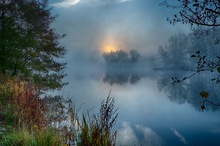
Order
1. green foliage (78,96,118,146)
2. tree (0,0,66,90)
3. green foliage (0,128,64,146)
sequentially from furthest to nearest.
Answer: tree (0,0,66,90) → green foliage (0,128,64,146) → green foliage (78,96,118,146)

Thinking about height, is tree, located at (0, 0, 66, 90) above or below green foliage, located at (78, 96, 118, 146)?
above

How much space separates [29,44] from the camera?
57.0ft

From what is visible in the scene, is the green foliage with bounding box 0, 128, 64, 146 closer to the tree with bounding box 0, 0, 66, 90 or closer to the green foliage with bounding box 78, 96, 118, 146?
the green foliage with bounding box 78, 96, 118, 146

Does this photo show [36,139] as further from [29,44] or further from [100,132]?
[29,44]

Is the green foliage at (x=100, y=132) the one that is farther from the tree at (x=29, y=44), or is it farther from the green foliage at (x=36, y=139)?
the tree at (x=29, y=44)

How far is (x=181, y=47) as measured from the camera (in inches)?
4461

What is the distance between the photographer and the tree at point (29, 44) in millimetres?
17259

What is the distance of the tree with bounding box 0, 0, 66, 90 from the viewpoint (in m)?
17.3

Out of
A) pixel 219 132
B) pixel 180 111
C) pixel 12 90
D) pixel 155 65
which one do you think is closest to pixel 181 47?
pixel 155 65

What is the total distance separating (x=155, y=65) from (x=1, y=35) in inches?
6726

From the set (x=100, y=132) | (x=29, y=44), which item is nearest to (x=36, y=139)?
(x=100, y=132)

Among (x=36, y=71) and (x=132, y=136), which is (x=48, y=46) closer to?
(x=36, y=71)

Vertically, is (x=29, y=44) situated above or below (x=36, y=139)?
above

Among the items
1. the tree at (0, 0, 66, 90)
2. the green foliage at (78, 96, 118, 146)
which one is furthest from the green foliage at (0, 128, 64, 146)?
the tree at (0, 0, 66, 90)
